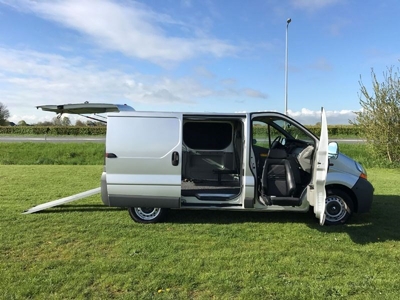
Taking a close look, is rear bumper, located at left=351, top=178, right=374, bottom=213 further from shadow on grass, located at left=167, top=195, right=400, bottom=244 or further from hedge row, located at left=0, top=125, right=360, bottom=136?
hedge row, located at left=0, top=125, right=360, bottom=136

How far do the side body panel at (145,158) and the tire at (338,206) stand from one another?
263 centimetres

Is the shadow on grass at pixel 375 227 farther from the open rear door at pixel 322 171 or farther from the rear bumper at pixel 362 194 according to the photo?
the open rear door at pixel 322 171

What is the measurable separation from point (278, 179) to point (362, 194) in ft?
4.74

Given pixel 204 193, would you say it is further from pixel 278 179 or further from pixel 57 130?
pixel 57 130

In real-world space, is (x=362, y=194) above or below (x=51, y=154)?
below

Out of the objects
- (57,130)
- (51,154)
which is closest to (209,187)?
(51,154)

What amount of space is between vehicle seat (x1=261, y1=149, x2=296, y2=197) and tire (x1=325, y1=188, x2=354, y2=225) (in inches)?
27.7

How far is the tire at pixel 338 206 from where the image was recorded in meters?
5.67

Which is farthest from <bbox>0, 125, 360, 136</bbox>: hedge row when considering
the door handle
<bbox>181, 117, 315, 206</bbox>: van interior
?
the door handle

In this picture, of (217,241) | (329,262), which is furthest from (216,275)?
(329,262)

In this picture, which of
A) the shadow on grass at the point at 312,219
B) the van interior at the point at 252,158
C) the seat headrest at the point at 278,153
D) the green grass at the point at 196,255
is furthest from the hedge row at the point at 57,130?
the seat headrest at the point at 278,153

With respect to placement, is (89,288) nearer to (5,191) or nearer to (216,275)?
(216,275)

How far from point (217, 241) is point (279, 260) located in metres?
1.05

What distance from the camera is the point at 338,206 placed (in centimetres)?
571
